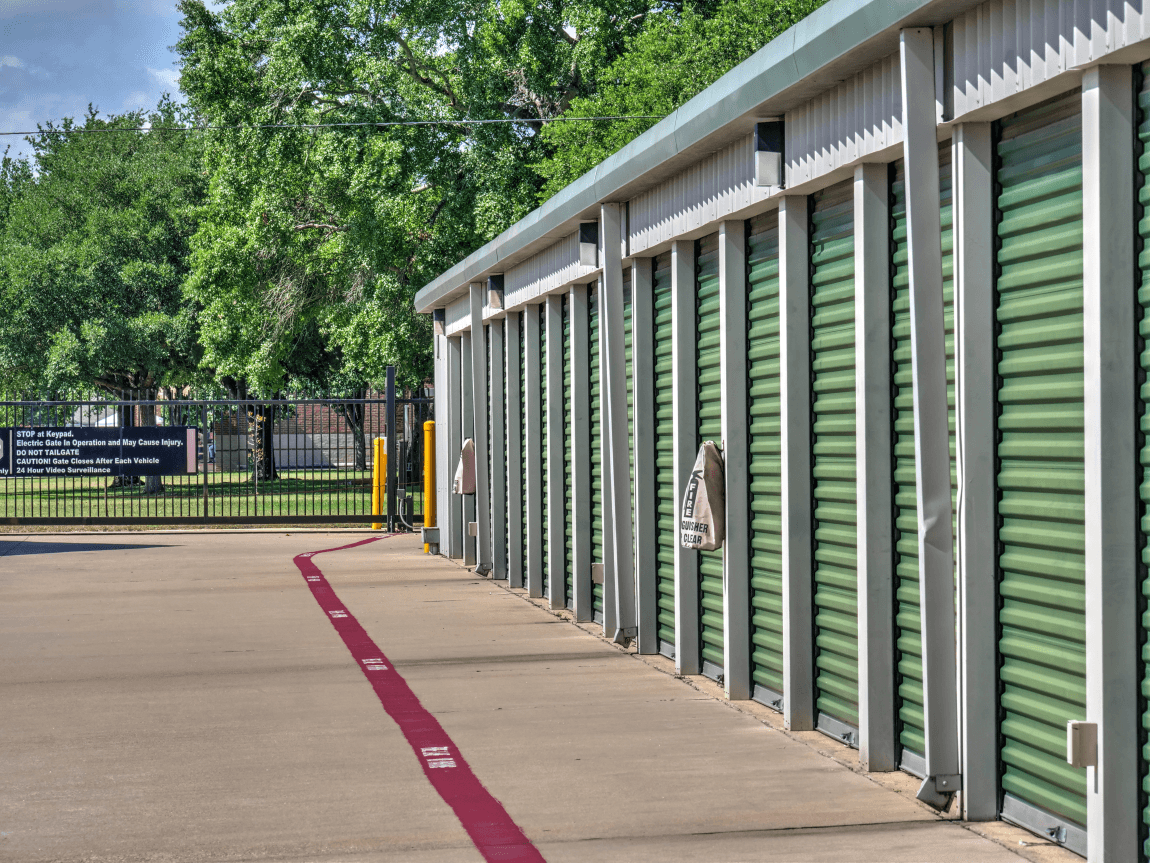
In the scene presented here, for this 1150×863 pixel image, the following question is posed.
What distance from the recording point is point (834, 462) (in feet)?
24.5

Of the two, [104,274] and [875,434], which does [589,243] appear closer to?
[875,434]

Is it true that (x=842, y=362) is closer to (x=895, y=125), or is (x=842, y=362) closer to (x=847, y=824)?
(x=895, y=125)

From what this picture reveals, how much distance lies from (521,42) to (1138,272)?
28639 millimetres

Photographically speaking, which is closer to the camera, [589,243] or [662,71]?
[589,243]

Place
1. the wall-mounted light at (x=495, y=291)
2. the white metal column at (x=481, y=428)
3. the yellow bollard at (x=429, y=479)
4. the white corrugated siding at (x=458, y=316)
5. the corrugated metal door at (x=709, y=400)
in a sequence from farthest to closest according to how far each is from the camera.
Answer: the yellow bollard at (x=429, y=479) → the white corrugated siding at (x=458, y=316) → the white metal column at (x=481, y=428) → the wall-mounted light at (x=495, y=291) → the corrugated metal door at (x=709, y=400)

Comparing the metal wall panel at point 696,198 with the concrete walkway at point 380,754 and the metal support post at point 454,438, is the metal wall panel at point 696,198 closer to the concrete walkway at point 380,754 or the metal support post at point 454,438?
the concrete walkway at point 380,754

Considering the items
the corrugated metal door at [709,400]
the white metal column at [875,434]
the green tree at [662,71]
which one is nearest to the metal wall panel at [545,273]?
the corrugated metal door at [709,400]

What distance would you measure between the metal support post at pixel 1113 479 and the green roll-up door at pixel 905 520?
1.50 m

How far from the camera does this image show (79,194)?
44781mm

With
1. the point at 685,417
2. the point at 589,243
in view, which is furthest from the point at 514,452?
the point at 685,417

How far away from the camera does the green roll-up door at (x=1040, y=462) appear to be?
17.3 ft

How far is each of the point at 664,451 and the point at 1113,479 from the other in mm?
5551

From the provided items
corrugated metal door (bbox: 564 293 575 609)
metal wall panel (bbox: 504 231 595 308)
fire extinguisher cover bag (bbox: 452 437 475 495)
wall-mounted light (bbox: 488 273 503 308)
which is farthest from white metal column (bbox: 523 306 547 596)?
fire extinguisher cover bag (bbox: 452 437 475 495)

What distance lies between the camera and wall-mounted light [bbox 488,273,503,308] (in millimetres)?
15617
